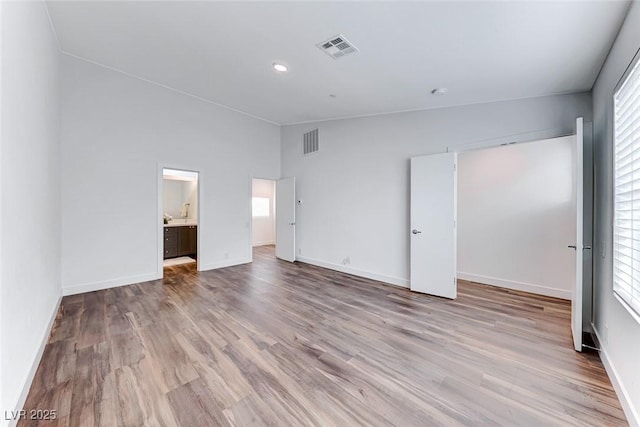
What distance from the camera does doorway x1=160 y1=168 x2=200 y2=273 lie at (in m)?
5.84

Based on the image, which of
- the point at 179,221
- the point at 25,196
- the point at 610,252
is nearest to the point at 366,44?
the point at 610,252

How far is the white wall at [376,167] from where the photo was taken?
3332mm

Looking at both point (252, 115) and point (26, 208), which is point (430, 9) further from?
point (252, 115)

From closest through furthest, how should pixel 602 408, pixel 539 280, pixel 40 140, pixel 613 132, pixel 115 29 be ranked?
pixel 602 408
pixel 613 132
pixel 40 140
pixel 115 29
pixel 539 280

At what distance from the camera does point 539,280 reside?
3848 millimetres

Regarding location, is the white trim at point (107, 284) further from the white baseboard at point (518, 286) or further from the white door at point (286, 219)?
the white baseboard at point (518, 286)

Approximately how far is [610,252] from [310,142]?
4.98 metres

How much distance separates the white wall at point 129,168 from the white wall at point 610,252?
5.62 meters

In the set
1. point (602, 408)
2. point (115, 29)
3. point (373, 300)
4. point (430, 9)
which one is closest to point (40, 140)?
point (115, 29)

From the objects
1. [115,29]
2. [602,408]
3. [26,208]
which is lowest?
[602,408]

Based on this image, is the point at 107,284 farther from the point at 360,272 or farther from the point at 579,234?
the point at 579,234

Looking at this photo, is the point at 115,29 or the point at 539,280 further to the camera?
the point at 539,280

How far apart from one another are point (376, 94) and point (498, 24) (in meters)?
1.77

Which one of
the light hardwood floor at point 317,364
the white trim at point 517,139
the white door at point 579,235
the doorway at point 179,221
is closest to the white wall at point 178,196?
the doorway at point 179,221
